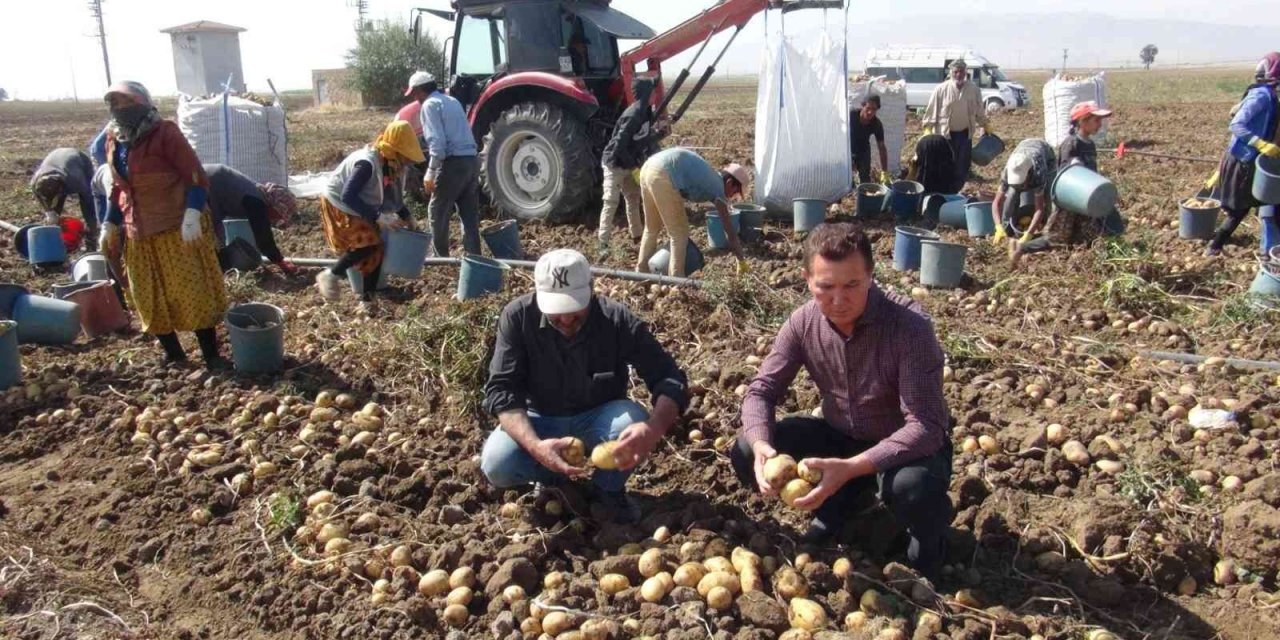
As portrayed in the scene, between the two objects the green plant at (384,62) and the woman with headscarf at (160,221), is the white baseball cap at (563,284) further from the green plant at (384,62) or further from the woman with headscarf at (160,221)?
the green plant at (384,62)

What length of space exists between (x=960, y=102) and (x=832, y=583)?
280 inches

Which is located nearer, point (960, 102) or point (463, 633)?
point (463, 633)

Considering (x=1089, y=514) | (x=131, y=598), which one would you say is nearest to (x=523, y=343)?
(x=131, y=598)

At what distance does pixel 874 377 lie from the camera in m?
2.69

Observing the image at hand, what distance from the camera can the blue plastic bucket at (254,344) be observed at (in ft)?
14.7

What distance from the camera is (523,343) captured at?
3.03 m

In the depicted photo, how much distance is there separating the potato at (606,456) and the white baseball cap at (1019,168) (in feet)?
15.1

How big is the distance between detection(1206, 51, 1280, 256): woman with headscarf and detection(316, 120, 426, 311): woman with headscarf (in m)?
5.24

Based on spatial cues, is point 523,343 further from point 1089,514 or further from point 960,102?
point 960,102

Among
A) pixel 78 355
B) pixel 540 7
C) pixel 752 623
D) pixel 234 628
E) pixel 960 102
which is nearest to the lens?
pixel 752 623

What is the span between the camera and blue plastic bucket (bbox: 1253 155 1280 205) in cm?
571

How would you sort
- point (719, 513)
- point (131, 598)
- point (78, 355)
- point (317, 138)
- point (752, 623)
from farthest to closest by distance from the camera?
point (317, 138) < point (78, 355) < point (719, 513) < point (131, 598) < point (752, 623)

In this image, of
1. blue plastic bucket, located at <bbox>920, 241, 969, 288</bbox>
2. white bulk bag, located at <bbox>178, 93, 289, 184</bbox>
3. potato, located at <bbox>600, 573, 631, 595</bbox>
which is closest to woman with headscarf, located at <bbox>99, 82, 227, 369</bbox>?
potato, located at <bbox>600, 573, 631, 595</bbox>

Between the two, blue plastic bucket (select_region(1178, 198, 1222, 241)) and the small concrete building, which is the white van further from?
the small concrete building
